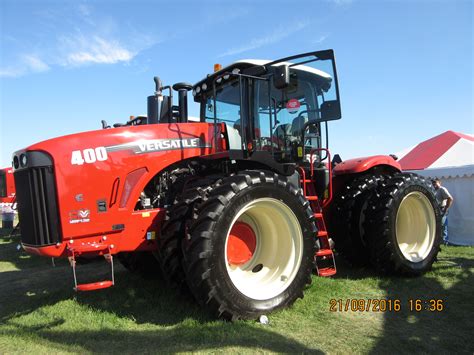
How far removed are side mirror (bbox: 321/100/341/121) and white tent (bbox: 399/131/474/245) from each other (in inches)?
240

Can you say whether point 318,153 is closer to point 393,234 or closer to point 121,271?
point 393,234

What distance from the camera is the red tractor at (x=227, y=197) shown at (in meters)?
3.65

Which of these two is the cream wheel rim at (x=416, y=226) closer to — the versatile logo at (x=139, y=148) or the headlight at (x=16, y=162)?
the versatile logo at (x=139, y=148)

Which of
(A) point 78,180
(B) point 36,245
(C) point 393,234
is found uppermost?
(A) point 78,180

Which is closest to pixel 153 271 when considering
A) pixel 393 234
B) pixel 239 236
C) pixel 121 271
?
pixel 121 271

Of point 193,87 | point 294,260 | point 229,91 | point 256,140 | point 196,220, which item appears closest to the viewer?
point 196,220

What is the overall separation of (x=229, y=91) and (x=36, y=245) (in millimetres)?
2850

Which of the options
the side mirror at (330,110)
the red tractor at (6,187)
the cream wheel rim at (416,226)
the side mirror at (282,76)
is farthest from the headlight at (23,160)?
the red tractor at (6,187)

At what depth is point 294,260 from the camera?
4.20 meters

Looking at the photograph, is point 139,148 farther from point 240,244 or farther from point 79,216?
point 240,244
